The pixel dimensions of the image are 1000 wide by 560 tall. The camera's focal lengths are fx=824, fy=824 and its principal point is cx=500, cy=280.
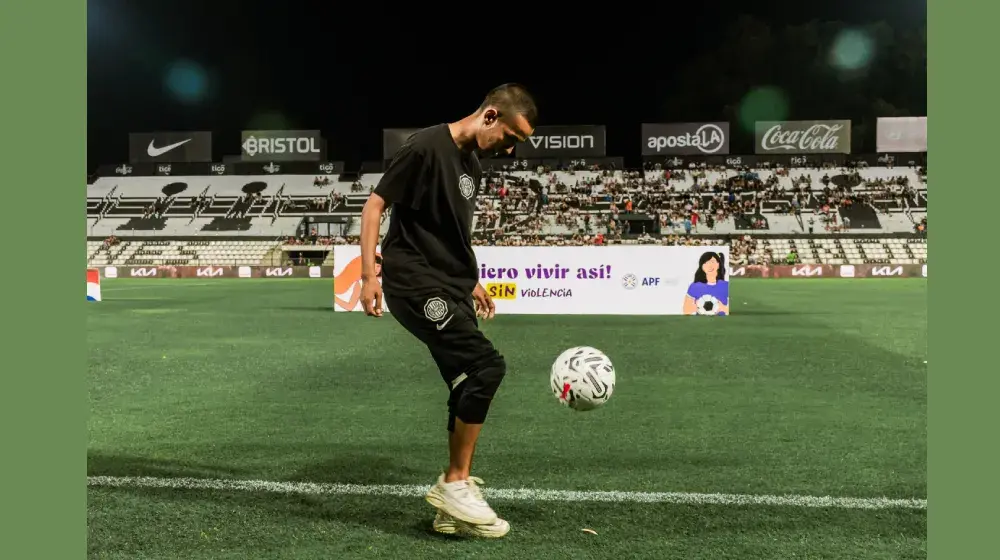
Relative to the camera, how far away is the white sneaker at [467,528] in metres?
4.20

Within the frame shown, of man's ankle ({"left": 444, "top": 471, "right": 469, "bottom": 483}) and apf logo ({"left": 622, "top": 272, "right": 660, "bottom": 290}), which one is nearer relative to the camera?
man's ankle ({"left": 444, "top": 471, "right": 469, "bottom": 483})

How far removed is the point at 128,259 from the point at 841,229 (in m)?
47.9

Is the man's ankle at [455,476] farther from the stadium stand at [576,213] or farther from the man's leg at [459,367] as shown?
the stadium stand at [576,213]

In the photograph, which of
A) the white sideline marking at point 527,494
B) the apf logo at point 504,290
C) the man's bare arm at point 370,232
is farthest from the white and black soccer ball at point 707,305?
the man's bare arm at point 370,232

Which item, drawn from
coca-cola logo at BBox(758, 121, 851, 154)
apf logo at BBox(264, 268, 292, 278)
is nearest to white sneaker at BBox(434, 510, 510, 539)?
apf logo at BBox(264, 268, 292, 278)

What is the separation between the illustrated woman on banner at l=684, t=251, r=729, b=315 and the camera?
17984 mm

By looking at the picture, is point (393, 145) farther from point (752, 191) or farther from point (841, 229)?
point (841, 229)

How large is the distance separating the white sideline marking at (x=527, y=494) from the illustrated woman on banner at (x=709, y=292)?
43.9ft

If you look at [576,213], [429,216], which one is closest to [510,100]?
[429,216]

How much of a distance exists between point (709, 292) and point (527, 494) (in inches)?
548

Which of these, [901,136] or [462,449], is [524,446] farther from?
[901,136]

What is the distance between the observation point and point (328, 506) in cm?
467

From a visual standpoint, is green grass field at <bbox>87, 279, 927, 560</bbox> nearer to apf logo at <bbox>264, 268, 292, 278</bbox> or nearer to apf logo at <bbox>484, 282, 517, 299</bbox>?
apf logo at <bbox>484, 282, 517, 299</bbox>

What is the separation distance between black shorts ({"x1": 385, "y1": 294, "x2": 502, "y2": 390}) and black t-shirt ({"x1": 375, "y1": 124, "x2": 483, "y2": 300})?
60 mm
